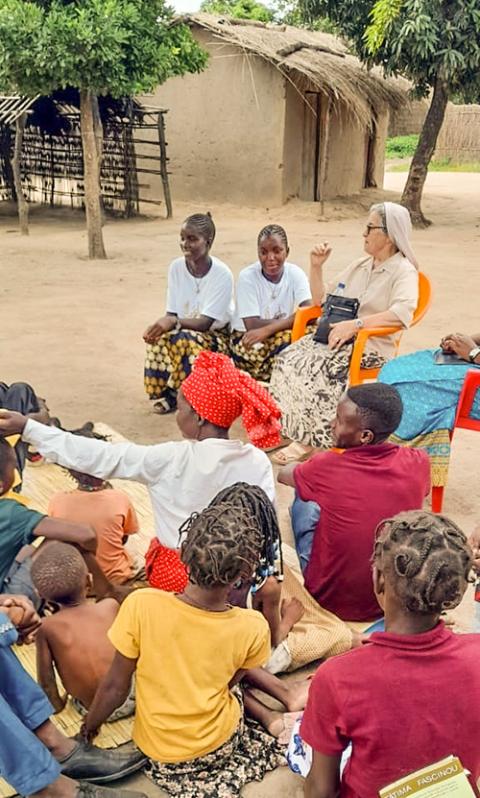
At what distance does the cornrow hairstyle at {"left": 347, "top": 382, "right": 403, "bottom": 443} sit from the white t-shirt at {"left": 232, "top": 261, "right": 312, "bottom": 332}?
6.91 ft

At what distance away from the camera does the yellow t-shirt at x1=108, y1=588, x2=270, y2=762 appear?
6.40 ft

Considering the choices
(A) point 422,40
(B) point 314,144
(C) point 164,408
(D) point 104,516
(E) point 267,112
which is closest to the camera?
(D) point 104,516

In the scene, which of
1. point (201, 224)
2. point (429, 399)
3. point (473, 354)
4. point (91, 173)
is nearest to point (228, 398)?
point (429, 399)

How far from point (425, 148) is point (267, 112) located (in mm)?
3187

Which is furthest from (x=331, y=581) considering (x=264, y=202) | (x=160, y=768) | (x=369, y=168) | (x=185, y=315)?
(x=369, y=168)

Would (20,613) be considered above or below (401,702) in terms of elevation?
below

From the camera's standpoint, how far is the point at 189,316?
16.6 ft

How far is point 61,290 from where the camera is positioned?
337 inches

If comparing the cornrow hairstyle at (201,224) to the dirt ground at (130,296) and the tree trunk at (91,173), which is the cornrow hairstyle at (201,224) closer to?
the dirt ground at (130,296)

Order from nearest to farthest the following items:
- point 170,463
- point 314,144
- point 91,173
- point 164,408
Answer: point 170,463 < point 164,408 < point 91,173 < point 314,144

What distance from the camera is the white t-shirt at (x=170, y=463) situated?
259cm

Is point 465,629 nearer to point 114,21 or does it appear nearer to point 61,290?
point 61,290

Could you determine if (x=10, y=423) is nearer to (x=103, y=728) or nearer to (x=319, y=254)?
(x=103, y=728)

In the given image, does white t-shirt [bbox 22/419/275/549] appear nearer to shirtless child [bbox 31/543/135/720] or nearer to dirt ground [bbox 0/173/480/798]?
shirtless child [bbox 31/543/135/720]
